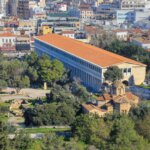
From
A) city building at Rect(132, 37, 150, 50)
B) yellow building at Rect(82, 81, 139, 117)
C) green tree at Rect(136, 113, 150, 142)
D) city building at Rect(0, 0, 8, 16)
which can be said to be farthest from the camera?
city building at Rect(0, 0, 8, 16)

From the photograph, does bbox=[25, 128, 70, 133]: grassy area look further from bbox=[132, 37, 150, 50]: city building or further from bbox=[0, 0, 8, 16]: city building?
bbox=[0, 0, 8, 16]: city building

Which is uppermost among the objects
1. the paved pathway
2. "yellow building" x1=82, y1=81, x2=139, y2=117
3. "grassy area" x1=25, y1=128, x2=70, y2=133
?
"yellow building" x1=82, y1=81, x2=139, y2=117

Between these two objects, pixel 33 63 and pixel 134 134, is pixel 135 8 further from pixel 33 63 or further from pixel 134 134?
pixel 134 134

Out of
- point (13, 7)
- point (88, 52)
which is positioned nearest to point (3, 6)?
point (13, 7)

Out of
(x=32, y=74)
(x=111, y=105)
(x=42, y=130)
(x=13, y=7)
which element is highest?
(x=13, y=7)

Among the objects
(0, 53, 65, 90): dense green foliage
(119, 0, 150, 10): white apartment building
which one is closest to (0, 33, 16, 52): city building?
(0, 53, 65, 90): dense green foliage

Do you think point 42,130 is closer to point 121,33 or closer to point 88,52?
point 88,52

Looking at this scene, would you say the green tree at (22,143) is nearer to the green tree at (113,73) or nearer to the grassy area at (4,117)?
the grassy area at (4,117)

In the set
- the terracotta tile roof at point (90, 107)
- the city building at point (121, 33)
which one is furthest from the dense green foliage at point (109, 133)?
the city building at point (121, 33)

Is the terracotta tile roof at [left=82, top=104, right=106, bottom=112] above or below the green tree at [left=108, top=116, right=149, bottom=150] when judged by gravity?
below
